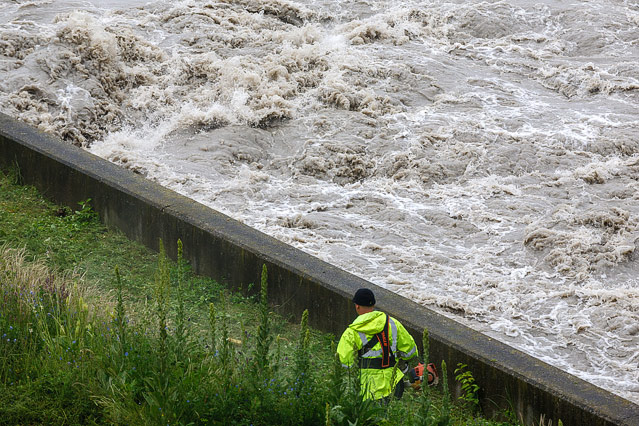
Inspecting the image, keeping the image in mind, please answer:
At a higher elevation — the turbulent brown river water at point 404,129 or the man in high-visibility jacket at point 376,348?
the man in high-visibility jacket at point 376,348

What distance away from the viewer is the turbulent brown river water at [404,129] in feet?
31.9

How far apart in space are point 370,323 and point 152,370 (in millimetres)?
1621

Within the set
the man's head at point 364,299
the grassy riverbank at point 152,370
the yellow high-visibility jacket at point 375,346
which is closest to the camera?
the grassy riverbank at point 152,370

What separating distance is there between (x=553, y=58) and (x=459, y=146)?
17.4ft

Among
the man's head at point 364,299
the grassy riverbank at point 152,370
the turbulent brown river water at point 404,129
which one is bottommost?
the turbulent brown river water at point 404,129

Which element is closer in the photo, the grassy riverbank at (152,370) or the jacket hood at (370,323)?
the grassy riverbank at (152,370)

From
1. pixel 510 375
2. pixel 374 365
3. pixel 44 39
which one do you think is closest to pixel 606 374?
pixel 510 375

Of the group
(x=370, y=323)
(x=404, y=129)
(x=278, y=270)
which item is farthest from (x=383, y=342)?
(x=404, y=129)

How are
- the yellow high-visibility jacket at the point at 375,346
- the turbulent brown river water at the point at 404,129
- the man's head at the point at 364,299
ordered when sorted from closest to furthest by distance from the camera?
1. the yellow high-visibility jacket at the point at 375,346
2. the man's head at the point at 364,299
3. the turbulent brown river water at the point at 404,129

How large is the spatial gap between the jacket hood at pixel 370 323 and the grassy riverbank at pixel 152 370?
38 cm

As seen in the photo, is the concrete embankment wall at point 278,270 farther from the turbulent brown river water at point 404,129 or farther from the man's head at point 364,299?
Answer: the turbulent brown river water at point 404,129

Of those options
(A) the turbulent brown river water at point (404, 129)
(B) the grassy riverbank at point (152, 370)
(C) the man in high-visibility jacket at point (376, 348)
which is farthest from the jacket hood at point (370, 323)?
(A) the turbulent brown river water at point (404, 129)

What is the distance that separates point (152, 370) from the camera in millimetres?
5109

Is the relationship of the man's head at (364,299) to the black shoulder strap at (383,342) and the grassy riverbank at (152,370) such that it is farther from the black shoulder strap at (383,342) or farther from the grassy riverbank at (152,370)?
the grassy riverbank at (152,370)
